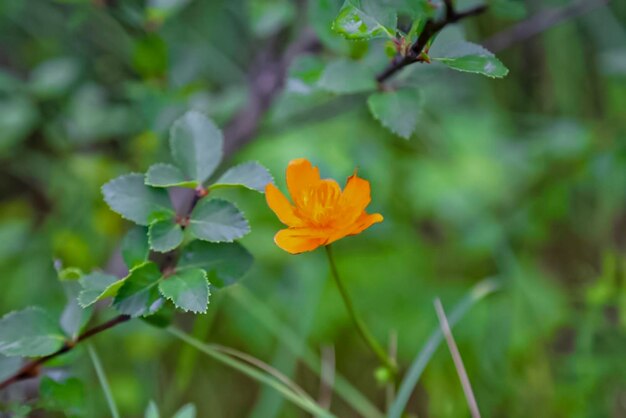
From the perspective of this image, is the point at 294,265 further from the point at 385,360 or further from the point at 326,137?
the point at 385,360

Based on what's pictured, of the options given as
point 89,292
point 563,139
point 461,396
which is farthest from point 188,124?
point 563,139

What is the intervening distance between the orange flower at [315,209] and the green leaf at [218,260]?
62 mm

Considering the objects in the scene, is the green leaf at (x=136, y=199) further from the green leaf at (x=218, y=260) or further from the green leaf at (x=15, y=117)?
the green leaf at (x=15, y=117)

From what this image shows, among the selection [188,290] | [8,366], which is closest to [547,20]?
[188,290]

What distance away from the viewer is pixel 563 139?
1534mm

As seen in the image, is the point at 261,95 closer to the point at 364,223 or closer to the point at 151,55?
the point at 151,55

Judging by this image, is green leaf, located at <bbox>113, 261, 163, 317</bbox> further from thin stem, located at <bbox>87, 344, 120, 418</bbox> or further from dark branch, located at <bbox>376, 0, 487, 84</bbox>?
dark branch, located at <bbox>376, 0, 487, 84</bbox>

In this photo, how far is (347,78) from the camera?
760 mm

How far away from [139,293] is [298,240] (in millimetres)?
151

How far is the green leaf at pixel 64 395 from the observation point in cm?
72

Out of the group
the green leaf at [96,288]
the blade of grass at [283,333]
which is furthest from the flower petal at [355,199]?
the blade of grass at [283,333]

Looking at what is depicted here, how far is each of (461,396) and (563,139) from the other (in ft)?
2.09

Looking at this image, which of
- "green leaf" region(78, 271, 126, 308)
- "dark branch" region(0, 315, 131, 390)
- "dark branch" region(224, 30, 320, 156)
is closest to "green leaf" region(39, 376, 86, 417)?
"dark branch" region(0, 315, 131, 390)

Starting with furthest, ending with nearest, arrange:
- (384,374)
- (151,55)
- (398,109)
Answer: (151,55) < (384,374) < (398,109)
